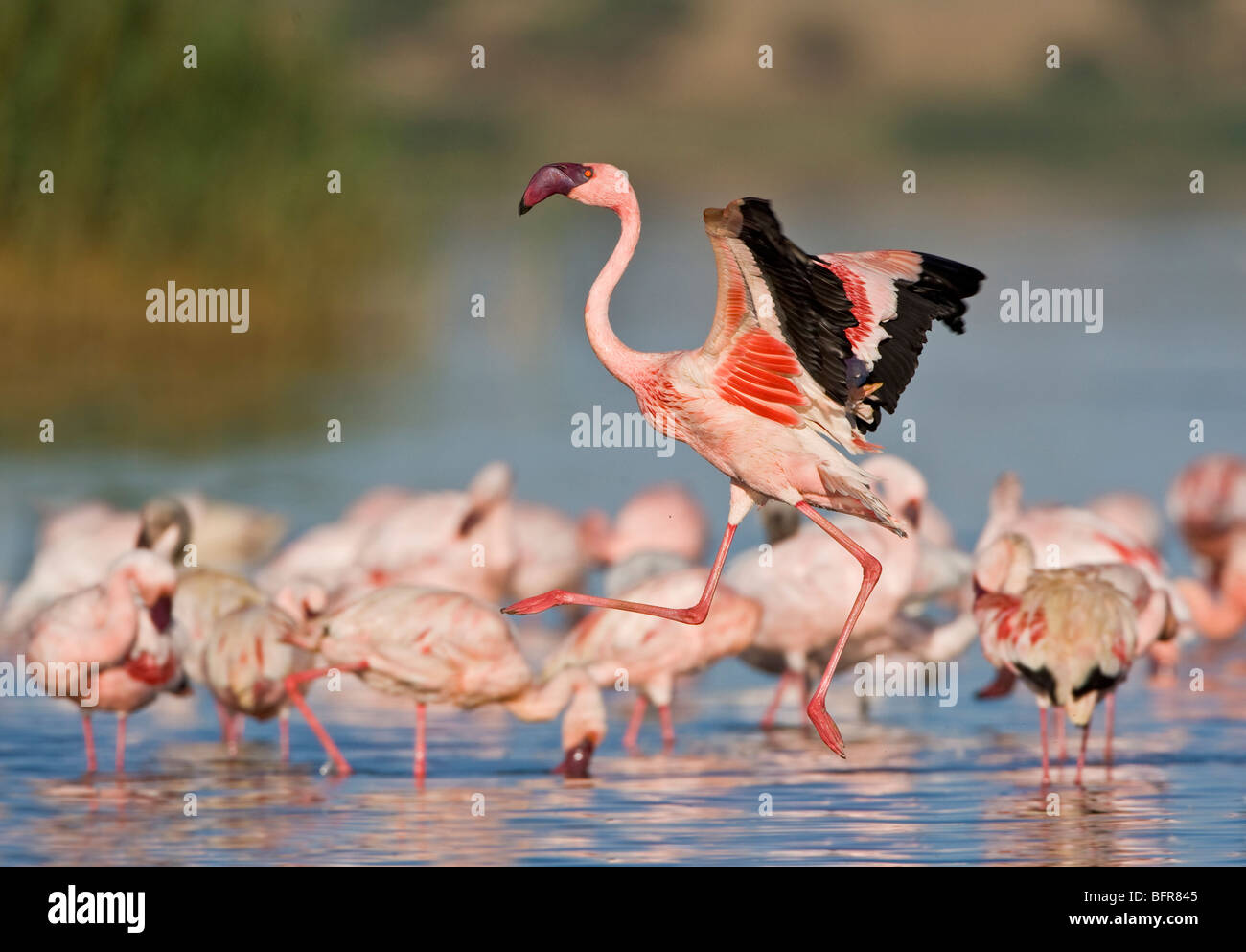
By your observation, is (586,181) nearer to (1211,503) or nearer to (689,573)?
(689,573)

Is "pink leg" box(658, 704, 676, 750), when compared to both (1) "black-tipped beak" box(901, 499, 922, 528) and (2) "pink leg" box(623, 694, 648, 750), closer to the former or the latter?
(2) "pink leg" box(623, 694, 648, 750)

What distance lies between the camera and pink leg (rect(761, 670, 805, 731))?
10914 millimetres

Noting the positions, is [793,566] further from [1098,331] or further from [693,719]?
[1098,331]

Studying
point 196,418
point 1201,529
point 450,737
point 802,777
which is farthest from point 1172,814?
point 196,418

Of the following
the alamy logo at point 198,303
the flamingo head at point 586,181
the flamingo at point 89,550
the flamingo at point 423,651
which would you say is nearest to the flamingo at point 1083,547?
the flamingo at point 423,651

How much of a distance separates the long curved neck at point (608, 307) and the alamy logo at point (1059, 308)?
16.6 m

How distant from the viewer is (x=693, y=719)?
36.6 feet

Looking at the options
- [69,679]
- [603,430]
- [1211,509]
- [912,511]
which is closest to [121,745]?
[69,679]

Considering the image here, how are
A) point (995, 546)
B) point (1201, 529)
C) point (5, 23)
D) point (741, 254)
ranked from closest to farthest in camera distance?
point (741, 254), point (995, 546), point (1201, 529), point (5, 23)

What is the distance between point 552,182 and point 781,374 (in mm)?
1084

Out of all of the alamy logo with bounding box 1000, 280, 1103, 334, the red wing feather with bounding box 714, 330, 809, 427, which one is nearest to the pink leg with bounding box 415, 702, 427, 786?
the red wing feather with bounding box 714, 330, 809, 427

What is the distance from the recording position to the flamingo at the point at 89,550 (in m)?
12.0

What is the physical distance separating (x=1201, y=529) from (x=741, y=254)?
9.20m

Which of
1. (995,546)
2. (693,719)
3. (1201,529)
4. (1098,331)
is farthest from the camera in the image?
(1098,331)
